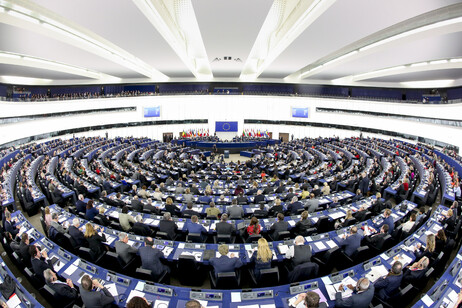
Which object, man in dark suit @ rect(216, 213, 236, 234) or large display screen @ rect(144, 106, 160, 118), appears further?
large display screen @ rect(144, 106, 160, 118)

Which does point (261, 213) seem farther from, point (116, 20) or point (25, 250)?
point (116, 20)

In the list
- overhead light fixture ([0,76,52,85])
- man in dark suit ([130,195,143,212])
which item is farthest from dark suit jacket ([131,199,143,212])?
overhead light fixture ([0,76,52,85])

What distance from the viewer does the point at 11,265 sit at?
6.68m

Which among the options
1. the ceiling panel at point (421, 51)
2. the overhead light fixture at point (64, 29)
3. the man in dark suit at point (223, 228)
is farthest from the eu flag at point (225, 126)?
the man in dark suit at point (223, 228)

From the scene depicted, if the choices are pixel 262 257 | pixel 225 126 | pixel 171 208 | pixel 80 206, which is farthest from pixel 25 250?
pixel 225 126

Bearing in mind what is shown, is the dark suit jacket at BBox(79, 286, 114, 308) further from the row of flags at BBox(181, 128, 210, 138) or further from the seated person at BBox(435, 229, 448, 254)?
the row of flags at BBox(181, 128, 210, 138)

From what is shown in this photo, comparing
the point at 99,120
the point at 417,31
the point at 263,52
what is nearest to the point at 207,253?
the point at 417,31

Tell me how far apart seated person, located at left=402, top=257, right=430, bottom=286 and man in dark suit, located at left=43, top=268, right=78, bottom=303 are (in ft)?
21.3

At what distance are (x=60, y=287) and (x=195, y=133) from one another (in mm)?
30188

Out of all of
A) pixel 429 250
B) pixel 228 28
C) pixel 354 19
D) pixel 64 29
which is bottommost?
pixel 429 250

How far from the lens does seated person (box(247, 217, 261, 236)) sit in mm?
6495

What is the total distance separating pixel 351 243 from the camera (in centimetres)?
581

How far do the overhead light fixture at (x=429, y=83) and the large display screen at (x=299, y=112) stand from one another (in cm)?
1242

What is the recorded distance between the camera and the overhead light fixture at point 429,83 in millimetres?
25859
